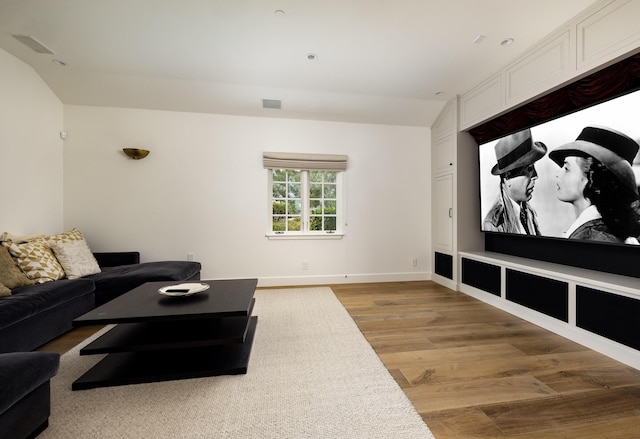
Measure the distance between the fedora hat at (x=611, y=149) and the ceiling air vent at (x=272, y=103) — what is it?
3.37 m

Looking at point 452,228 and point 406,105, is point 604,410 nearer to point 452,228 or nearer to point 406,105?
point 452,228

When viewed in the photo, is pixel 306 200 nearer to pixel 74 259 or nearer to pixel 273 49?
pixel 273 49

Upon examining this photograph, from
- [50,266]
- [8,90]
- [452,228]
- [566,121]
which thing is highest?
[8,90]

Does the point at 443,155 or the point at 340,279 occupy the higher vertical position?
the point at 443,155

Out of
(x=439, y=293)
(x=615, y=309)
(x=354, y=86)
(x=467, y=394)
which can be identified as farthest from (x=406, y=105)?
(x=467, y=394)

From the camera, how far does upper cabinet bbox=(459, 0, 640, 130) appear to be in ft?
6.66

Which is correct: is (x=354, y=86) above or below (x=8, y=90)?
above

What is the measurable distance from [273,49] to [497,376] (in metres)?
3.46

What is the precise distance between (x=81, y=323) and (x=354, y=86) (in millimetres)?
3683

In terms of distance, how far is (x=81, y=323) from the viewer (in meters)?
1.65

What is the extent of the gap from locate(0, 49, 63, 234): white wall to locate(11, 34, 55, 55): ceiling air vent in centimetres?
37

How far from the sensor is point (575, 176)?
247 centimetres

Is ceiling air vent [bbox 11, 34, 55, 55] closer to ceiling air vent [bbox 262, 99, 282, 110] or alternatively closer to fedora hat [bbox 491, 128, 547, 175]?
ceiling air vent [bbox 262, 99, 282, 110]

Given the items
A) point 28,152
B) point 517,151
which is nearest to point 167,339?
point 28,152
